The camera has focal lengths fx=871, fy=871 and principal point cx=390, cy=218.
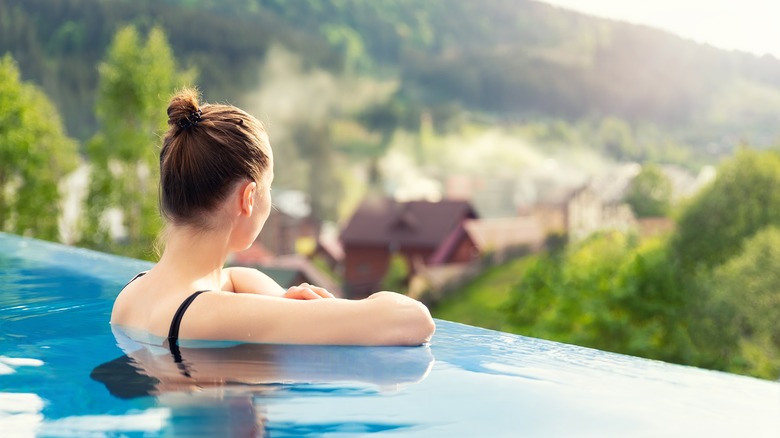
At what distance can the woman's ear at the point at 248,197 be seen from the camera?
1476 mm

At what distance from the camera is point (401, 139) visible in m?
18.2

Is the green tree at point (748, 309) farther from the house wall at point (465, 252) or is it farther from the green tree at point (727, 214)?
the house wall at point (465, 252)

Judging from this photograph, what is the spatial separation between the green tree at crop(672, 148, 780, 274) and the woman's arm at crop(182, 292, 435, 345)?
12.7 metres

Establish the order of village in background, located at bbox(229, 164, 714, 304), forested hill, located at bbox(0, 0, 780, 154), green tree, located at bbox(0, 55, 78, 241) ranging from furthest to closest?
1. village in background, located at bbox(229, 164, 714, 304)
2. forested hill, located at bbox(0, 0, 780, 154)
3. green tree, located at bbox(0, 55, 78, 241)

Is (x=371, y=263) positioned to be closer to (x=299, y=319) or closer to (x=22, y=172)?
(x=22, y=172)

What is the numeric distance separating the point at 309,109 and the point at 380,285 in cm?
410

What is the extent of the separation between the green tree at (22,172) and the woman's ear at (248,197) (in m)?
10.6

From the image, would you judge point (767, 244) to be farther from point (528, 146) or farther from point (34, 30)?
point (34, 30)

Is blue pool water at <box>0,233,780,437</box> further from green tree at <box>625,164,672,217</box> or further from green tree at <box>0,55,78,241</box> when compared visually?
green tree at <box>625,164,672,217</box>

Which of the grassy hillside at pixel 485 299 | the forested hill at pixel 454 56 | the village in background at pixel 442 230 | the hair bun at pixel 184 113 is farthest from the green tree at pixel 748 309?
the hair bun at pixel 184 113

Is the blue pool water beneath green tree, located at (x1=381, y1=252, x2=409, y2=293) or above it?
above

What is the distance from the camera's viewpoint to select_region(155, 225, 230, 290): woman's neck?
5.04ft

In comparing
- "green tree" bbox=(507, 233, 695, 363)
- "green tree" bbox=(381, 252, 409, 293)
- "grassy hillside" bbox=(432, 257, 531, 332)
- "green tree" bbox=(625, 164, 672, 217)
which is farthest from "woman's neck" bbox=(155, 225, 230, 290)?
"green tree" bbox=(381, 252, 409, 293)

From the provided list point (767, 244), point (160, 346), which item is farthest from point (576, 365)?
point (767, 244)
